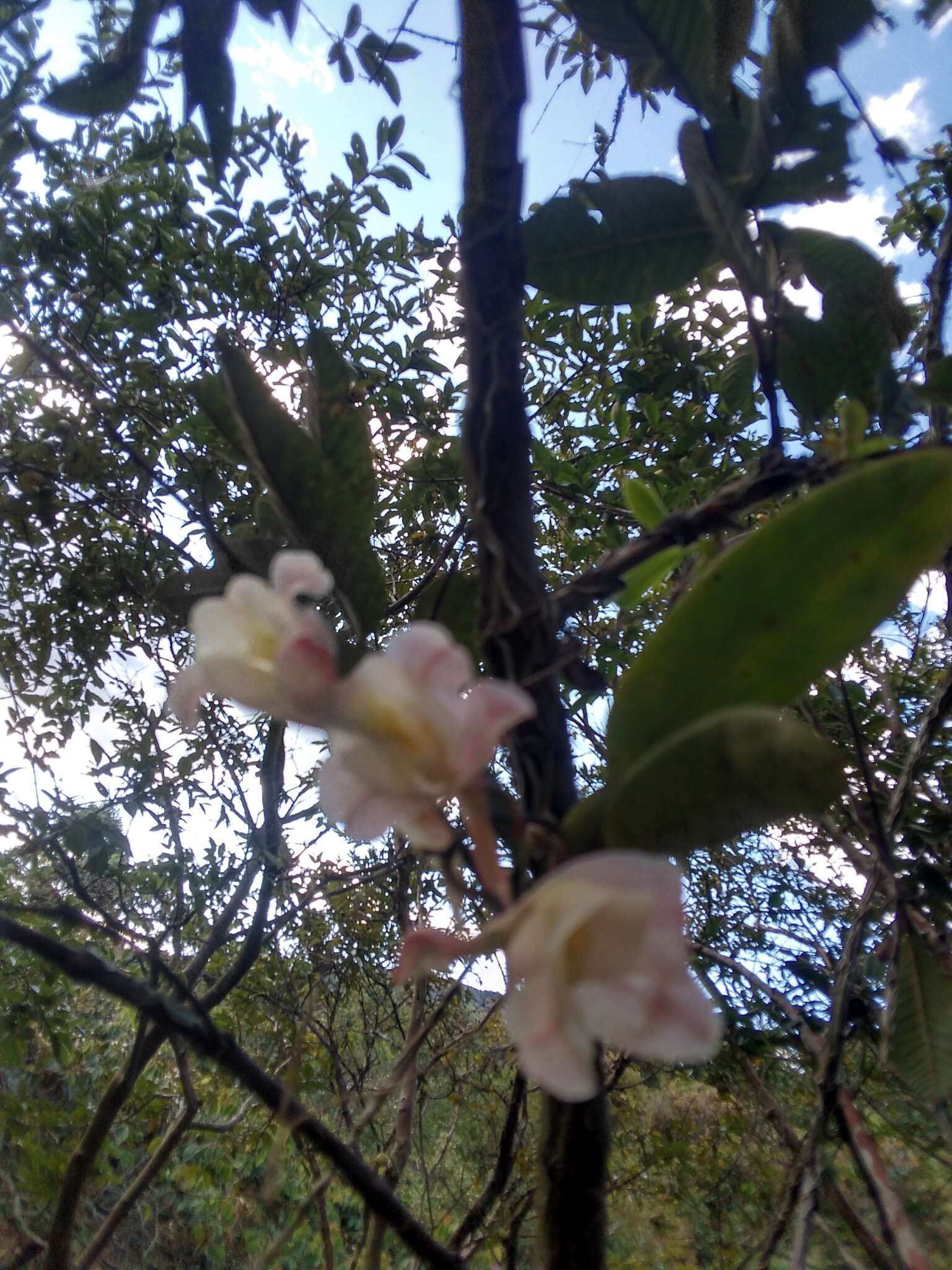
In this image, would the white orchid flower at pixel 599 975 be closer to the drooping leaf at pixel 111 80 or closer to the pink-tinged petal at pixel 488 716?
the pink-tinged petal at pixel 488 716

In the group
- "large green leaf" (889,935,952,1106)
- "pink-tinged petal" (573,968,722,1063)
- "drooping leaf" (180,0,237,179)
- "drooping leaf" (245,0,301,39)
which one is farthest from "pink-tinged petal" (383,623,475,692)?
"drooping leaf" (245,0,301,39)

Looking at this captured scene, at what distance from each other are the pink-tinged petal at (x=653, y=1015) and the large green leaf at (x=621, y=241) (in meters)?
0.48

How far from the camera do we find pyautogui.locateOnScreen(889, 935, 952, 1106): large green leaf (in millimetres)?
648

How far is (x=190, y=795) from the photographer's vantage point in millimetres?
1786

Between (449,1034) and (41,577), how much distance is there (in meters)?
1.57

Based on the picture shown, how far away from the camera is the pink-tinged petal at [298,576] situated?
33cm

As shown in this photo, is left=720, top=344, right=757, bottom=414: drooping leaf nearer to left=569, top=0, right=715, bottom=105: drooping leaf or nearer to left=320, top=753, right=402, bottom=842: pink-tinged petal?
left=569, top=0, right=715, bottom=105: drooping leaf

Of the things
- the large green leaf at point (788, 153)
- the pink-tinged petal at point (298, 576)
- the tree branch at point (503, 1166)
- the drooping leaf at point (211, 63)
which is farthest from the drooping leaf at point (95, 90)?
the tree branch at point (503, 1166)

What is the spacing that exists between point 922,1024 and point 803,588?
0.58 m

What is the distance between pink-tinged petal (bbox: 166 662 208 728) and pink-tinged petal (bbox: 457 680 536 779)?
139 mm

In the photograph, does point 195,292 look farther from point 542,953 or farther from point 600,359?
point 542,953

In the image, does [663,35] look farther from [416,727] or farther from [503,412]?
[416,727]

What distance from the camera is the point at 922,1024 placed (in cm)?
67

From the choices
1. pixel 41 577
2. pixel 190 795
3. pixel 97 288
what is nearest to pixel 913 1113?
pixel 190 795
